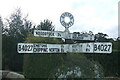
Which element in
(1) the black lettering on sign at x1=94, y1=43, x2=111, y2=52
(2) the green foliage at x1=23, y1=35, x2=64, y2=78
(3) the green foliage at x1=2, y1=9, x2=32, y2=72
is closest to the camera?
(1) the black lettering on sign at x1=94, y1=43, x2=111, y2=52

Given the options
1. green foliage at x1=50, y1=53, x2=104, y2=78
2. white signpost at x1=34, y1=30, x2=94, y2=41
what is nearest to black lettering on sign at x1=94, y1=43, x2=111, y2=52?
white signpost at x1=34, y1=30, x2=94, y2=41

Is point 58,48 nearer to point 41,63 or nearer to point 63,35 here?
point 63,35

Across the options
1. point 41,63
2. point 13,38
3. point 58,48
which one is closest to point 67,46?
point 58,48

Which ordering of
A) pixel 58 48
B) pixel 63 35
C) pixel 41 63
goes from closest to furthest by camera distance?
pixel 58 48 < pixel 63 35 < pixel 41 63

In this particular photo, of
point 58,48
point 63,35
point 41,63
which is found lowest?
point 41,63

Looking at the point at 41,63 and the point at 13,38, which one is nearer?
the point at 41,63

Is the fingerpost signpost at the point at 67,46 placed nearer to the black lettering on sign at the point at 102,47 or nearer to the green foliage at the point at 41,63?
the black lettering on sign at the point at 102,47

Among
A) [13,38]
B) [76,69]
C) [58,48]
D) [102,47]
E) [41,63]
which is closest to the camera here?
[102,47]

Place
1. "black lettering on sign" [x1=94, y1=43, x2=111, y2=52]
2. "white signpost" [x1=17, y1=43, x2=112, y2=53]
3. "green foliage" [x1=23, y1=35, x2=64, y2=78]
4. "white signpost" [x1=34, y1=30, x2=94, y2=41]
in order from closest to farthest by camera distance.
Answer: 1. "black lettering on sign" [x1=94, y1=43, x2=111, y2=52]
2. "white signpost" [x1=17, y1=43, x2=112, y2=53]
3. "white signpost" [x1=34, y1=30, x2=94, y2=41]
4. "green foliage" [x1=23, y1=35, x2=64, y2=78]

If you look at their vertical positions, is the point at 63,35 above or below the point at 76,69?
above

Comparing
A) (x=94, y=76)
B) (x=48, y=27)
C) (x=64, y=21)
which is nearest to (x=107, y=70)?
(x=48, y=27)

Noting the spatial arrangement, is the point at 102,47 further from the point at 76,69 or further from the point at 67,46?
the point at 76,69

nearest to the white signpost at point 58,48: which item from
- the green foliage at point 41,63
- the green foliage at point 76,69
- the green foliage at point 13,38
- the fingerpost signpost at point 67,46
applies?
the fingerpost signpost at point 67,46

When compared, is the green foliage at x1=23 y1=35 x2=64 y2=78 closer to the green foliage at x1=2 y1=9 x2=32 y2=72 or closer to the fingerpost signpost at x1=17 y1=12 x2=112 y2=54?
the fingerpost signpost at x1=17 y1=12 x2=112 y2=54
